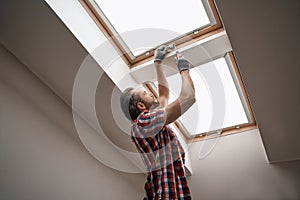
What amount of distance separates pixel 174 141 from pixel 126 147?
824 mm

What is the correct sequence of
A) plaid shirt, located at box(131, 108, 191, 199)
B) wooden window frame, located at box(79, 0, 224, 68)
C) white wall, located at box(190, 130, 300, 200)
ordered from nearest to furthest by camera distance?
plaid shirt, located at box(131, 108, 191, 199), wooden window frame, located at box(79, 0, 224, 68), white wall, located at box(190, 130, 300, 200)

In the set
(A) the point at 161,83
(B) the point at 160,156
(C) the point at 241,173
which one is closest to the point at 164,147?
(B) the point at 160,156

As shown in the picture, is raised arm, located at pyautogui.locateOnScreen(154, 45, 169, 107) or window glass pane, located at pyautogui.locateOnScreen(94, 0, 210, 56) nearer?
raised arm, located at pyautogui.locateOnScreen(154, 45, 169, 107)

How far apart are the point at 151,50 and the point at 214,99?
0.62m

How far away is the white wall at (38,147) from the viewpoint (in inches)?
45.8

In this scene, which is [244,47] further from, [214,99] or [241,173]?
[241,173]

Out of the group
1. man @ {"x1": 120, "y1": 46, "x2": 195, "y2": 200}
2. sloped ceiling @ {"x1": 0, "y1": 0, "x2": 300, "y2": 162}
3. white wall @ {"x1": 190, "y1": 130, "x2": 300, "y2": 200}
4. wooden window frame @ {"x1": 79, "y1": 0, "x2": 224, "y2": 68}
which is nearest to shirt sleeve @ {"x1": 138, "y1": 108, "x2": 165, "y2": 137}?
man @ {"x1": 120, "y1": 46, "x2": 195, "y2": 200}

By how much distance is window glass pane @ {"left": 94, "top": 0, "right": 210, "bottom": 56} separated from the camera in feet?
4.56

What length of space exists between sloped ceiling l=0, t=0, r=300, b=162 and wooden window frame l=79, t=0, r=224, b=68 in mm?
245

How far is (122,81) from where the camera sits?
1461 mm

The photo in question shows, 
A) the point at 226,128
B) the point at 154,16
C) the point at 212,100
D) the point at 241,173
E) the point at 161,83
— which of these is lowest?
the point at 241,173

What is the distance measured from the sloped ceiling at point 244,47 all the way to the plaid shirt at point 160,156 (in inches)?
18.2

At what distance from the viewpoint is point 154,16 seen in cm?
145

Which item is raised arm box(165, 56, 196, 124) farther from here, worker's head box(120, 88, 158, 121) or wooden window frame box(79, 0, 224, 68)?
wooden window frame box(79, 0, 224, 68)
